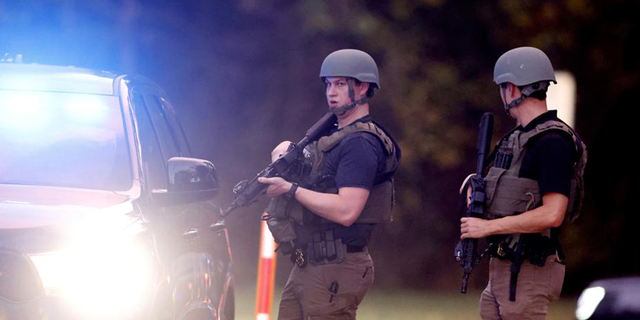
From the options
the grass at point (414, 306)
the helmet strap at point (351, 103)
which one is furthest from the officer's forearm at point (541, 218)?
the grass at point (414, 306)

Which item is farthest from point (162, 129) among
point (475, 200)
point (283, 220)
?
point (475, 200)

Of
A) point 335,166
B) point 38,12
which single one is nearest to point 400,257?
point 38,12

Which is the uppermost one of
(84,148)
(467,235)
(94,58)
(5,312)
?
(94,58)

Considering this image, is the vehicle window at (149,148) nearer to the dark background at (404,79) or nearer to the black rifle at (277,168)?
the black rifle at (277,168)

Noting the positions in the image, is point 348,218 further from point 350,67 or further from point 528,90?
point 528,90

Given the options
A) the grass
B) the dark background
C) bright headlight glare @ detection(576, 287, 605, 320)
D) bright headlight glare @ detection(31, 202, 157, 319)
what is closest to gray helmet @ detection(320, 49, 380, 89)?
bright headlight glare @ detection(31, 202, 157, 319)

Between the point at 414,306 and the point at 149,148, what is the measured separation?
7.70 metres

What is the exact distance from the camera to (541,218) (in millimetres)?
6266

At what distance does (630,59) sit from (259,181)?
9.39 meters

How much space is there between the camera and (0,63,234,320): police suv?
17.7 ft

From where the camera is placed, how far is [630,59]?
15305mm

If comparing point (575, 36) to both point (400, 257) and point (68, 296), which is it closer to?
point (400, 257)

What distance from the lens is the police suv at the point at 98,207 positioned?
5387 millimetres

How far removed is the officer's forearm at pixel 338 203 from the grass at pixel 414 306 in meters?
6.37
